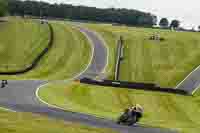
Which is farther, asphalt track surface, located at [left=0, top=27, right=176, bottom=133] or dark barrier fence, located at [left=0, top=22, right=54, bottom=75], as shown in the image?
dark barrier fence, located at [left=0, top=22, right=54, bottom=75]

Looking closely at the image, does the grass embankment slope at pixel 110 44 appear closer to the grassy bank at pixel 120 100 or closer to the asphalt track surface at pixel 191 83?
the asphalt track surface at pixel 191 83

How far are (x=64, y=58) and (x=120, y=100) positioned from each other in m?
46.1

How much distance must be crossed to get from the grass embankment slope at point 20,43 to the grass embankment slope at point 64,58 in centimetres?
281

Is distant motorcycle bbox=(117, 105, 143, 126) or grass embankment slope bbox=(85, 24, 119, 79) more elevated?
distant motorcycle bbox=(117, 105, 143, 126)

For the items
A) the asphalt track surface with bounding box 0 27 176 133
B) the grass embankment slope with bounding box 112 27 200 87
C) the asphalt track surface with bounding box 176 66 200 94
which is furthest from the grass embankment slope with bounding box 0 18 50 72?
the asphalt track surface with bounding box 176 66 200 94

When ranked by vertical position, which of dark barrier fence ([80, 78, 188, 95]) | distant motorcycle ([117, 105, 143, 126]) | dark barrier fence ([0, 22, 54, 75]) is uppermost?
distant motorcycle ([117, 105, 143, 126])

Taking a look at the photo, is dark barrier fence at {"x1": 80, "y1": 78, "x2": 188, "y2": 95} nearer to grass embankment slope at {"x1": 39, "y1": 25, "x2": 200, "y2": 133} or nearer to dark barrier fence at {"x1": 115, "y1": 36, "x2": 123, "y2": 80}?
grass embankment slope at {"x1": 39, "y1": 25, "x2": 200, "y2": 133}

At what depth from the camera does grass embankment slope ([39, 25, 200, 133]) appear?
170 feet

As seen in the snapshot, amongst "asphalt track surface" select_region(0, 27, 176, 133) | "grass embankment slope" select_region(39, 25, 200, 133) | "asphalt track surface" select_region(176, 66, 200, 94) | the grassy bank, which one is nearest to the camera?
"asphalt track surface" select_region(0, 27, 176, 133)

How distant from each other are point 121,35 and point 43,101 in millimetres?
80832

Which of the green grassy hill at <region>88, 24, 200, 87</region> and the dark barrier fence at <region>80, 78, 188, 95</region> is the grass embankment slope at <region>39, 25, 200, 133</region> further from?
the dark barrier fence at <region>80, 78, 188, 95</region>

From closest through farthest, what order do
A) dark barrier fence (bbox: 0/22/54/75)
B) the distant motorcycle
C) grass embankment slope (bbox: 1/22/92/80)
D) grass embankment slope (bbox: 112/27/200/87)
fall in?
the distant motorcycle → dark barrier fence (bbox: 0/22/54/75) → grass embankment slope (bbox: 112/27/200/87) → grass embankment slope (bbox: 1/22/92/80)

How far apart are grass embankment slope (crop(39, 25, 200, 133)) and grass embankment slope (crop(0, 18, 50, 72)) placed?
20.2m

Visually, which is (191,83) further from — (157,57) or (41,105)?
(41,105)
